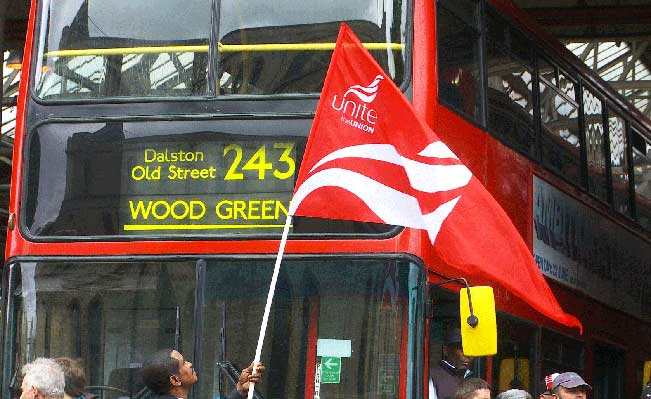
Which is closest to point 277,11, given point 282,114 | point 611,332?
point 282,114

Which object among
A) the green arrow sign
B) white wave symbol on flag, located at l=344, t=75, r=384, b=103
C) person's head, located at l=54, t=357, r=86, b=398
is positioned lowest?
person's head, located at l=54, t=357, r=86, b=398

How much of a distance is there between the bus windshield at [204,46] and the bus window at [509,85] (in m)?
1.28

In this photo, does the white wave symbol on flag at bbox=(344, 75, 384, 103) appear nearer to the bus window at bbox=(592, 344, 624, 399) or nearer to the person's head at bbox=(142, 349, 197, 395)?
the person's head at bbox=(142, 349, 197, 395)

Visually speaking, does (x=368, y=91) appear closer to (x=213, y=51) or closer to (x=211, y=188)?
(x=211, y=188)

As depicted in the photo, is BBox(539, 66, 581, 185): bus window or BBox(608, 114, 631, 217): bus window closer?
BBox(539, 66, 581, 185): bus window

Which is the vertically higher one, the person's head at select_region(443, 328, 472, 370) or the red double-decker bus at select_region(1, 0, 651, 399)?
the red double-decker bus at select_region(1, 0, 651, 399)

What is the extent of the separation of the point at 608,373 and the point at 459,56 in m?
4.05

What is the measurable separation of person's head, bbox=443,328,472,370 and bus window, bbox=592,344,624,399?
3248 millimetres

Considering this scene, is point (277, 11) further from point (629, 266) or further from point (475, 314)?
point (629, 266)

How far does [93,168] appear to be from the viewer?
8164 mm

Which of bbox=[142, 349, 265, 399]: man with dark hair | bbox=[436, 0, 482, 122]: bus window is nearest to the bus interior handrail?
bbox=[436, 0, 482, 122]: bus window

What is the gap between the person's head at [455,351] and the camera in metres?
8.30

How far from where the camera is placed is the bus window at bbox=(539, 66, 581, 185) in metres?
10.4

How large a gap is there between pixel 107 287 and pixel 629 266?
5755 millimetres
